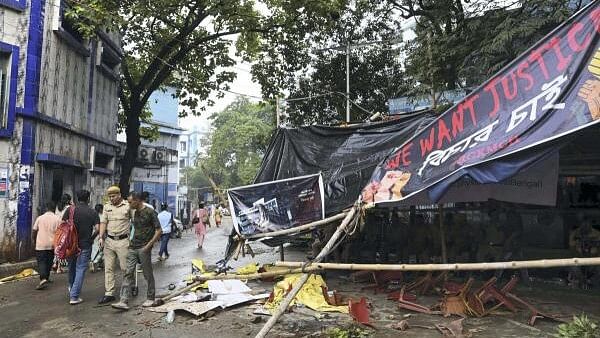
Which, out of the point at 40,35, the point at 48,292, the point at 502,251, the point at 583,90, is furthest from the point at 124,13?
the point at 583,90

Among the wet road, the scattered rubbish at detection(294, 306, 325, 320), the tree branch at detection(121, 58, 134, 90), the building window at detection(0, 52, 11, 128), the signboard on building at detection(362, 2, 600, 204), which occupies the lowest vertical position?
the wet road

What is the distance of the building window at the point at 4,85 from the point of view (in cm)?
1129

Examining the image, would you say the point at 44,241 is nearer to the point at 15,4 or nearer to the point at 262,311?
the point at 262,311

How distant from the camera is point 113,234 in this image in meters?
7.57

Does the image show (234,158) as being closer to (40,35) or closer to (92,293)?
(40,35)

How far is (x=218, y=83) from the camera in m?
19.2

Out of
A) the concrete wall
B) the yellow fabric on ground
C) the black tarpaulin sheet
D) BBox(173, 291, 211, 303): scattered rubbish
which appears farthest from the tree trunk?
the yellow fabric on ground

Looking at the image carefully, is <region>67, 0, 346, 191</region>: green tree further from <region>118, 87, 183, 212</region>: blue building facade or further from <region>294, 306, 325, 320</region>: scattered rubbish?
<region>118, 87, 183, 212</region>: blue building facade

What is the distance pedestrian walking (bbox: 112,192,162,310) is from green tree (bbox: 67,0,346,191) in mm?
6106

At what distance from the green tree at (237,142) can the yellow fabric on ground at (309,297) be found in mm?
32546

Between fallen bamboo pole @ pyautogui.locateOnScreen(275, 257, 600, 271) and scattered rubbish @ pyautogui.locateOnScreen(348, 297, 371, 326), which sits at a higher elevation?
fallen bamboo pole @ pyautogui.locateOnScreen(275, 257, 600, 271)

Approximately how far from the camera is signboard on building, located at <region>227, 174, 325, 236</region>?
7.76 meters

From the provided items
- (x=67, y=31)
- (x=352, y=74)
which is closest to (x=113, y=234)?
(x=67, y=31)

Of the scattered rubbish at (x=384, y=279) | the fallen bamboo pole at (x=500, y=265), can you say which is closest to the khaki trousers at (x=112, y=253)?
the fallen bamboo pole at (x=500, y=265)
